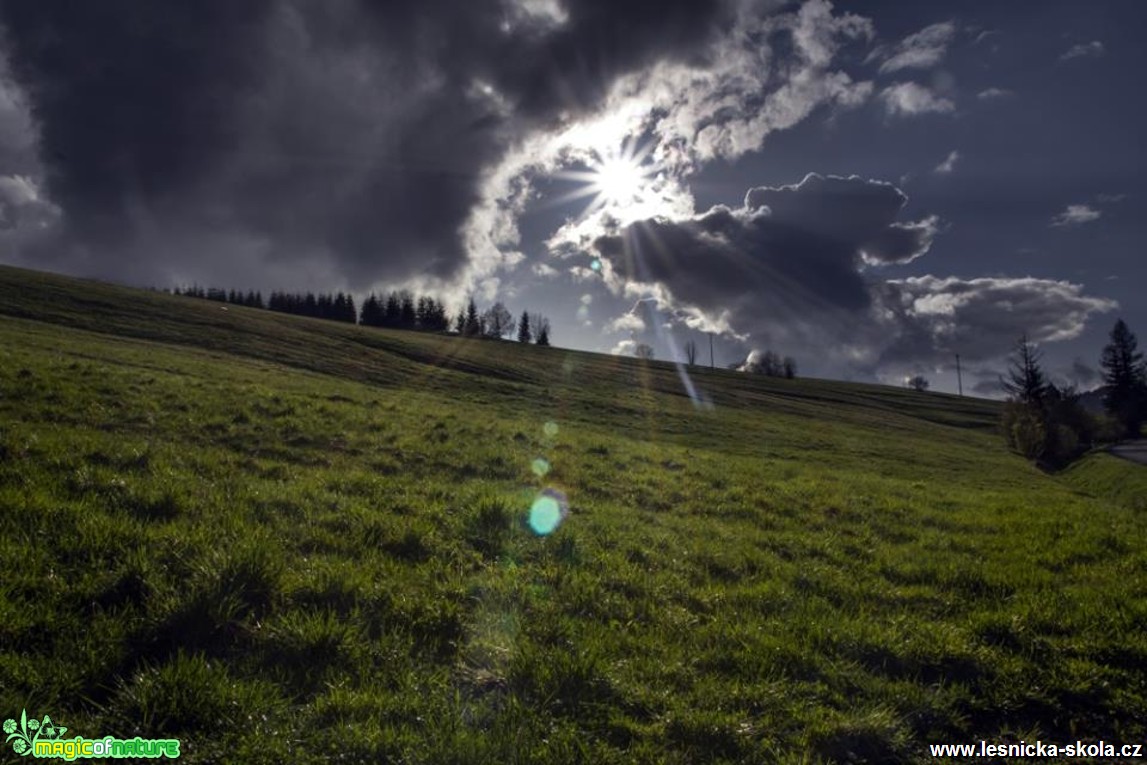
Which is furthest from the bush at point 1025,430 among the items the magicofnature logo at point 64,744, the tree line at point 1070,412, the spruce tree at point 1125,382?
the magicofnature logo at point 64,744

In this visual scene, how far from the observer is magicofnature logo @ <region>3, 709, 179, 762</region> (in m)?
3.58

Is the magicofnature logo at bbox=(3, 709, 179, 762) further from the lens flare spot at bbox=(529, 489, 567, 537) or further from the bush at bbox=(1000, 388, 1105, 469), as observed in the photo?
the bush at bbox=(1000, 388, 1105, 469)

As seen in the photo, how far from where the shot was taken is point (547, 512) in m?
9.88

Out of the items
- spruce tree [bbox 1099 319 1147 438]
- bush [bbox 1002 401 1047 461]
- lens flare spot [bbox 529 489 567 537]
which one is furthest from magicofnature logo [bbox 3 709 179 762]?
spruce tree [bbox 1099 319 1147 438]

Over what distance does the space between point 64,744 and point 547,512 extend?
6803mm

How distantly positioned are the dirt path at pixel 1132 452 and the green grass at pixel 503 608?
204 ft

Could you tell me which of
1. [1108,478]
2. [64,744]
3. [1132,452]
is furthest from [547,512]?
[1132,452]

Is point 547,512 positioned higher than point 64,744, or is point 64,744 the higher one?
point 547,512

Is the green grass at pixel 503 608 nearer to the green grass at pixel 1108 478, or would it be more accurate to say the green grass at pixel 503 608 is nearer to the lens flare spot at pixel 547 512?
the lens flare spot at pixel 547 512

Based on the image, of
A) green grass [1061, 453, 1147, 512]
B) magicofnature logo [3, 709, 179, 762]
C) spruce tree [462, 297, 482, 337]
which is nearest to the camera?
magicofnature logo [3, 709, 179, 762]

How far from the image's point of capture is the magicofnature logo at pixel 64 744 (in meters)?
3.58

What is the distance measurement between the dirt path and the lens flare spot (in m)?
66.7

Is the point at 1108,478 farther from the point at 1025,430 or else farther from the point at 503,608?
the point at 503,608

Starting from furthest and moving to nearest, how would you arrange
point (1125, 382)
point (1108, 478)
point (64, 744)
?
point (1125, 382) < point (1108, 478) < point (64, 744)
